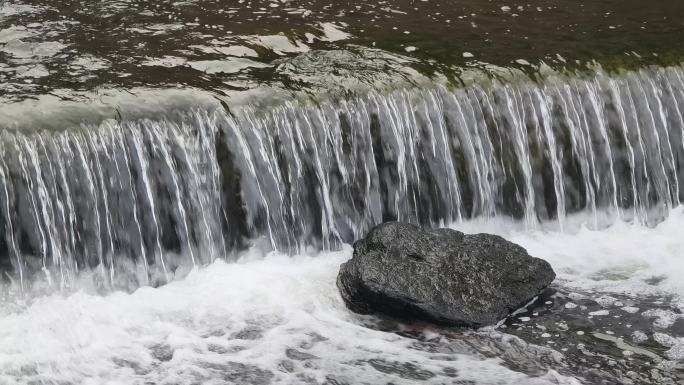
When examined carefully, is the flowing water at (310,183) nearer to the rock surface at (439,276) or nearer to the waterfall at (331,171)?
the waterfall at (331,171)

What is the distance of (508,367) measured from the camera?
273 inches

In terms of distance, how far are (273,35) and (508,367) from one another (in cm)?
445

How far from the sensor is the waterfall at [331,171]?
7969 millimetres

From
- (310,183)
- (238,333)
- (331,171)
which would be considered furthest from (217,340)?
(331,171)

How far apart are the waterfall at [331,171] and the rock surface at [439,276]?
897 millimetres

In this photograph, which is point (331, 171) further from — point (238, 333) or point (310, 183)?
point (238, 333)

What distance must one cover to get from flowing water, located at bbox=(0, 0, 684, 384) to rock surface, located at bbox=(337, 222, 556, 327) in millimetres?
126

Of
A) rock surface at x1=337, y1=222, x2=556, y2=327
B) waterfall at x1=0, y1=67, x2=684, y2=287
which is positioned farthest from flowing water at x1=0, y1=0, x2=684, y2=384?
rock surface at x1=337, y1=222, x2=556, y2=327

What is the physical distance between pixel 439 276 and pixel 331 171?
153cm

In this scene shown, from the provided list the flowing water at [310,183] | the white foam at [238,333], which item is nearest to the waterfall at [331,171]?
the flowing water at [310,183]

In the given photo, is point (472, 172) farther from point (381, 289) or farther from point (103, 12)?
point (103, 12)

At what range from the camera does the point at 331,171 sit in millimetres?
8781

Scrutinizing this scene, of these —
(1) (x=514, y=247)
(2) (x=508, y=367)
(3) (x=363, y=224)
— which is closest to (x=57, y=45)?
(3) (x=363, y=224)

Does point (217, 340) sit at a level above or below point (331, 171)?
below
